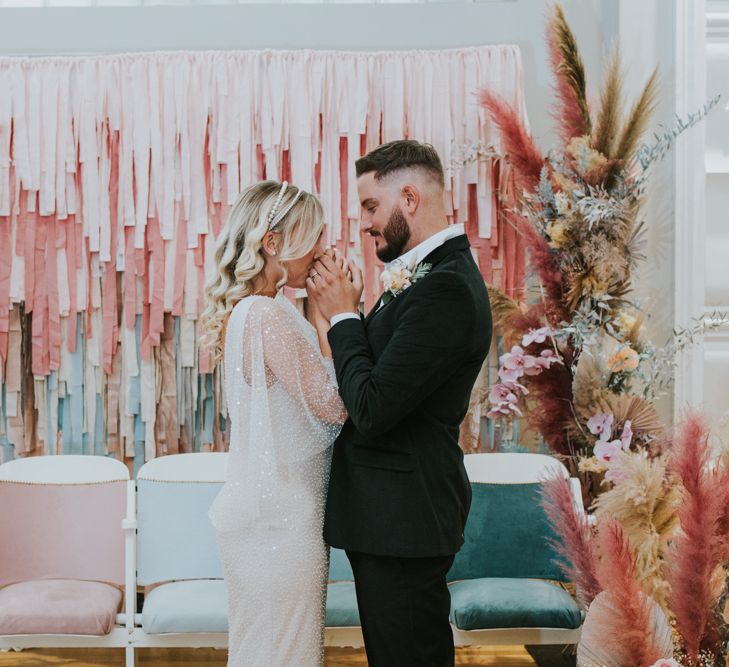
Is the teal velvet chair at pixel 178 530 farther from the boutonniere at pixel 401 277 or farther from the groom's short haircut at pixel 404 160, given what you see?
the groom's short haircut at pixel 404 160

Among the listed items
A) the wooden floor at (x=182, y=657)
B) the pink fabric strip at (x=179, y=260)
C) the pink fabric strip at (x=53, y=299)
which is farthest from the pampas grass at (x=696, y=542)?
the pink fabric strip at (x=53, y=299)

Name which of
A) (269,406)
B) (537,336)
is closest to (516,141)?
(537,336)

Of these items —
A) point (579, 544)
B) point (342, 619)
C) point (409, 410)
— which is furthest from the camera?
point (342, 619)

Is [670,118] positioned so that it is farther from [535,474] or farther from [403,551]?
[403,551]

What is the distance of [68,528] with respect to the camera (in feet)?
10.9

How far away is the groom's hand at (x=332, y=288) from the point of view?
6.95ft

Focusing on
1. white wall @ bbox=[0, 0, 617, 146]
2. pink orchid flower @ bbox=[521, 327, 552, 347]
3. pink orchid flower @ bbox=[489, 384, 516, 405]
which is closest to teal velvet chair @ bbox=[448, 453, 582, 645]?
pink orchid flower @ bbox=[489, 384, 516, 405]

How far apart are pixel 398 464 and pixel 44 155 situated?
2.29 meters

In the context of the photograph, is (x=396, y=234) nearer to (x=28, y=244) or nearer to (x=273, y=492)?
(x=273, y=492)

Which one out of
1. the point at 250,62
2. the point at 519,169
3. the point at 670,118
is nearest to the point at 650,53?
the point at 670,118

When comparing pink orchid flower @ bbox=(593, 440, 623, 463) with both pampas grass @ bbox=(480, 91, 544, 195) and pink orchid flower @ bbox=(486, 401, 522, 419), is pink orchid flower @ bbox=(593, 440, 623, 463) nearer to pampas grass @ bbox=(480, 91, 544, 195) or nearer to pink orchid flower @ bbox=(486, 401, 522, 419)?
pink orchid flower @ bbox=(486, 401, 522, 419)

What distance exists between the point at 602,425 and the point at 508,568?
683 mm

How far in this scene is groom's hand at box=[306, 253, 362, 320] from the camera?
2.12 metres

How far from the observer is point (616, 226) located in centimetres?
317
